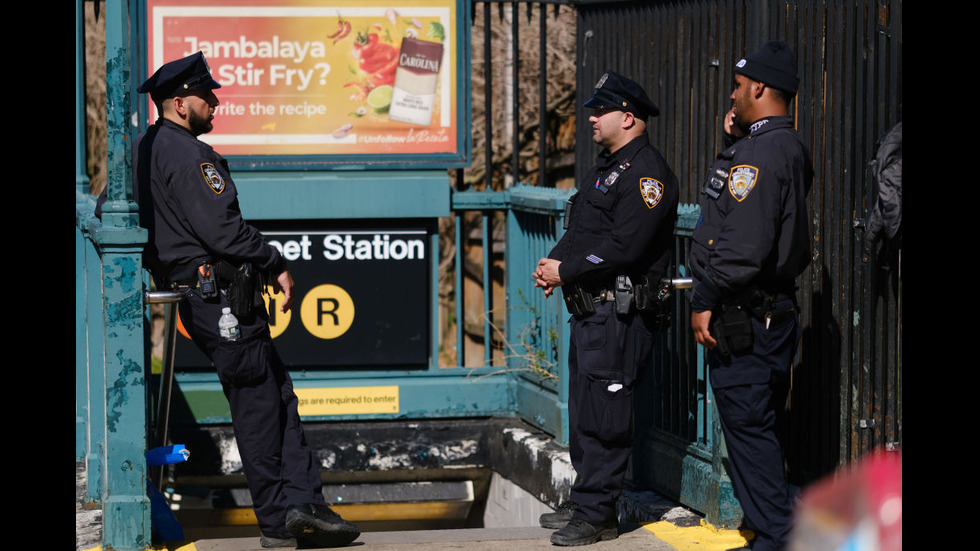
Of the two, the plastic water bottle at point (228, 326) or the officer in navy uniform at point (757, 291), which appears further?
the plastic water bottle at point (228, 326)

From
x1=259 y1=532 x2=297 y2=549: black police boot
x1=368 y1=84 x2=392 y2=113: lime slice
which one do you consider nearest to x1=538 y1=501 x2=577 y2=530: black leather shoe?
x1=259 y1=532 x2=297 y2=549: black police boot

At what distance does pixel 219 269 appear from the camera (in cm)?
540

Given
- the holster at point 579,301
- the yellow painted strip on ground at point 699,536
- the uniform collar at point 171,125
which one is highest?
the uniform collar at point 171,125

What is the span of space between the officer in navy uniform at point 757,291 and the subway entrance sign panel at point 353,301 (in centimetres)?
307

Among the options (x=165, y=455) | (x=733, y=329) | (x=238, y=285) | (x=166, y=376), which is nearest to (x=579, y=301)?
(x=733, y=329)

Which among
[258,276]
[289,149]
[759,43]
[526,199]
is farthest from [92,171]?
[759,43]

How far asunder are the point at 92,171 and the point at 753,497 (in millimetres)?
5631

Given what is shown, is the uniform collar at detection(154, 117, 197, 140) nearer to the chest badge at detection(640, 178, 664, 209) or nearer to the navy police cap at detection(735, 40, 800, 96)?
the chest badge at detection(640, 178, 664, 209)

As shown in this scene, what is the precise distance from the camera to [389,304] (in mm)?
7781

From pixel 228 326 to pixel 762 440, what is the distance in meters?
2.19

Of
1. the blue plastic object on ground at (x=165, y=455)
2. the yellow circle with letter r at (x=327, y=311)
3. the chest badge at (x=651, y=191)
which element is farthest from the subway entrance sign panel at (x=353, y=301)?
the chest badge at (x=651, y=191)

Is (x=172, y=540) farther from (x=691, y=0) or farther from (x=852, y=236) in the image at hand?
(x=691, y=0)

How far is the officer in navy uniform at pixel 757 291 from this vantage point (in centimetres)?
476

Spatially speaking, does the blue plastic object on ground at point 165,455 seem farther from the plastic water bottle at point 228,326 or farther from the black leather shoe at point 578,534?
the black leather shoe at point 578,534
